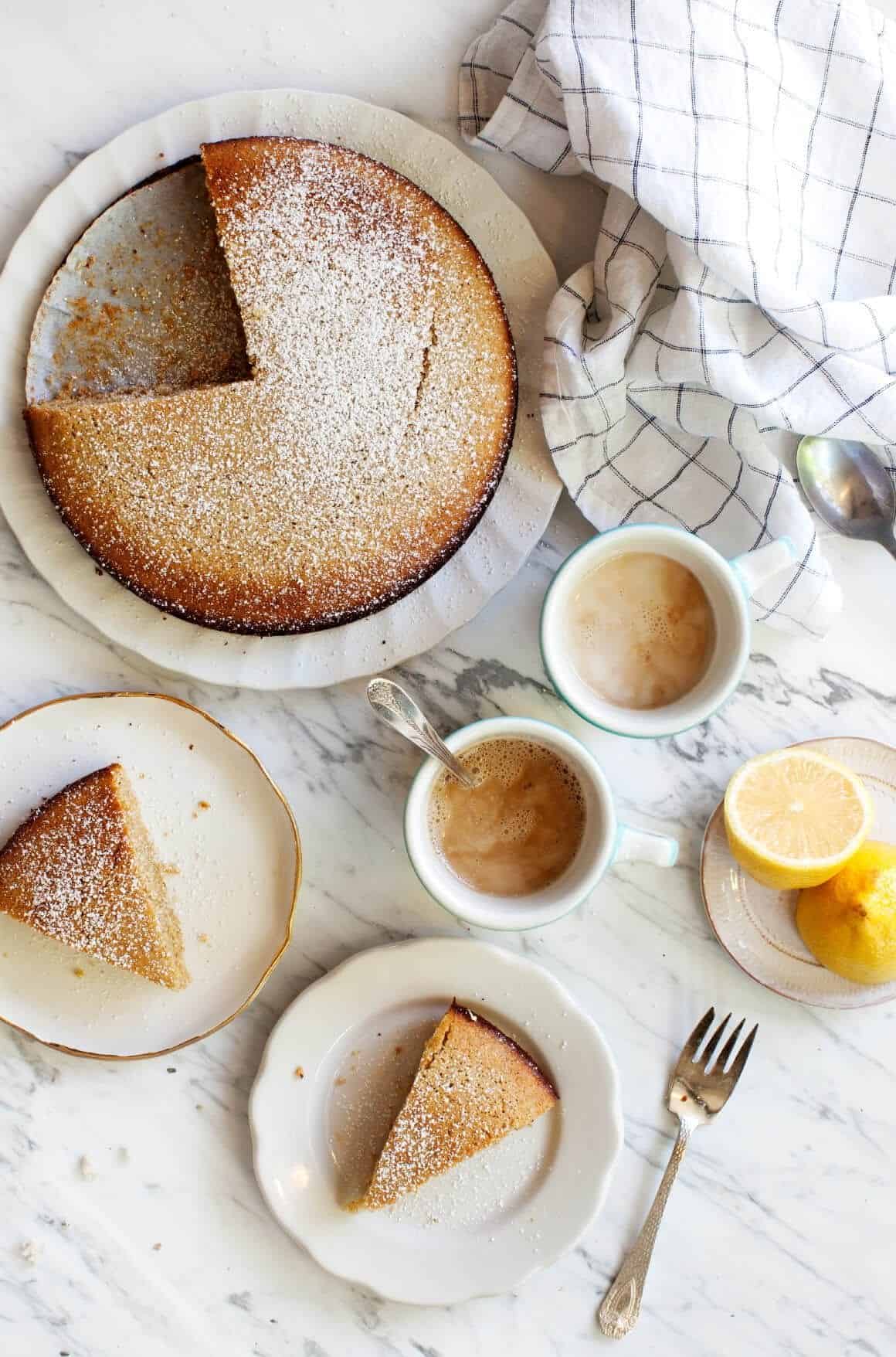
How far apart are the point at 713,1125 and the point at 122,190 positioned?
197cm

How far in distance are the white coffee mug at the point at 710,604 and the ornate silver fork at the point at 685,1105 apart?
0.59m

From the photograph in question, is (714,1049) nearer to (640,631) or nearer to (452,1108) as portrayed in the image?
(452,1108)

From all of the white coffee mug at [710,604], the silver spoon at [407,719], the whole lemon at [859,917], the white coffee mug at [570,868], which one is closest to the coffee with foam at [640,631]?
the white coffee mug at [710,604]

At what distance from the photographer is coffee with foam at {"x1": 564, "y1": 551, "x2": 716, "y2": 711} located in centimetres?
176

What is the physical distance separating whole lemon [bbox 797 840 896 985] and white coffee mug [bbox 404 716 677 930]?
0.94ft

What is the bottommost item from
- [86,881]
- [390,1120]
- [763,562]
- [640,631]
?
[390,1120]

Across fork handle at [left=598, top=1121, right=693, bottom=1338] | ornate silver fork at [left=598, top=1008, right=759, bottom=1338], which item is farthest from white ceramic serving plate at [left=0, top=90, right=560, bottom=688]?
fork handle at [left=598, top=1121, right=693, bottom=1338]

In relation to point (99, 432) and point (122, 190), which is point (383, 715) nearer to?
point (99, 432)

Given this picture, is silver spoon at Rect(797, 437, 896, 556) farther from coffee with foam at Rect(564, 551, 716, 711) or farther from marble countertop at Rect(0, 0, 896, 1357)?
coffee with foam at Rect(564, 551, 716, 711)

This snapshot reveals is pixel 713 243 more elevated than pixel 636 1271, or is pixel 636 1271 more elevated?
pixel 713 243

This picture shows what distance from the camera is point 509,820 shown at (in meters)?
1.82

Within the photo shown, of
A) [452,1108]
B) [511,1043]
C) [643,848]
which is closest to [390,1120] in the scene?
[452,1108]

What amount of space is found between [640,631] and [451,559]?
347mm

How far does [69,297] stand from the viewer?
1716 millimetres
